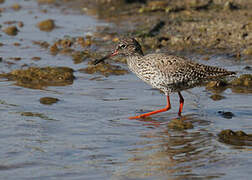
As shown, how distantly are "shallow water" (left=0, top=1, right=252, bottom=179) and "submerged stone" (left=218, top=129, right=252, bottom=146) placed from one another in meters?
0.14

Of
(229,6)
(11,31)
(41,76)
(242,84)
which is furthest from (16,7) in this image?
(242,84)

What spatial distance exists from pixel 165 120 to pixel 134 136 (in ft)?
3.87

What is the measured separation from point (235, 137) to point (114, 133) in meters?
1.74

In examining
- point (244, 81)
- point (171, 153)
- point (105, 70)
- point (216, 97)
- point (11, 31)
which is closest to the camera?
point (171, 153)

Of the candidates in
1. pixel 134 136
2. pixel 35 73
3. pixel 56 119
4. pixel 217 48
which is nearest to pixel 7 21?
pixel 35 73

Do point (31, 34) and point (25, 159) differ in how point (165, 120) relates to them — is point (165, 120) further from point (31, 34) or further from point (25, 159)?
point (31, 34)

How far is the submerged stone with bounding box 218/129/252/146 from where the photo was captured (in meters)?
7.00

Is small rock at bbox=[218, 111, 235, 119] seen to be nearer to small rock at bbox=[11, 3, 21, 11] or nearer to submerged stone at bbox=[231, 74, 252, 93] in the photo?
submerged stone at bbox=[231, 74, 252, 93]

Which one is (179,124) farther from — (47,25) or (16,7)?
(16,7)

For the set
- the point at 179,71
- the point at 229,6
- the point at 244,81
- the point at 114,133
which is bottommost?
the point at 114,133

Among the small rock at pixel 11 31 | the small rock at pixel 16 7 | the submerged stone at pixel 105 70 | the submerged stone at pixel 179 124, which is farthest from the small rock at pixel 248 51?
the small rock at pixel 16 7

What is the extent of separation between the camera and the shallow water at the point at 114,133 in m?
6.15

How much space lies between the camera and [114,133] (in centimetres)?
756

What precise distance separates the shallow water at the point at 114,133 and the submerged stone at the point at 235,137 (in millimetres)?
137
